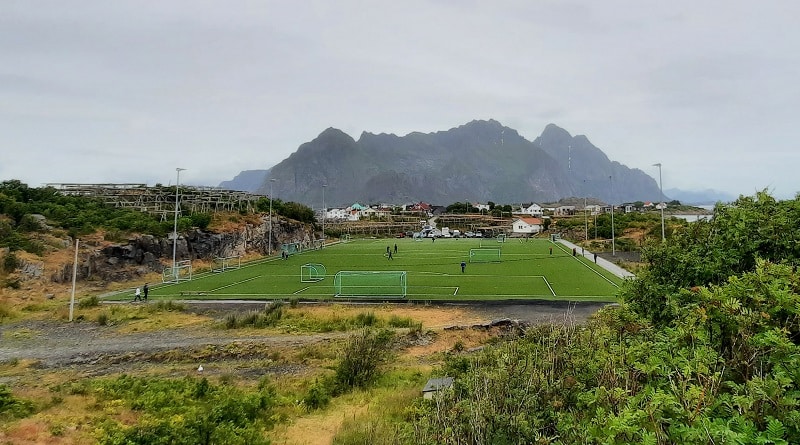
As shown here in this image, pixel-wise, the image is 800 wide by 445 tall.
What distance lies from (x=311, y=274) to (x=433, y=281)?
10.1 m

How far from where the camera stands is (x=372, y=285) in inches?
1225

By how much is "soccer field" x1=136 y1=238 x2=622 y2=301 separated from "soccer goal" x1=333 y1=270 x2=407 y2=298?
0.13 m

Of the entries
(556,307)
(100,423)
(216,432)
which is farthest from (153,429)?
(556,307)

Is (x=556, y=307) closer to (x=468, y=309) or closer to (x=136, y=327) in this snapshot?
(x=468, y=309)

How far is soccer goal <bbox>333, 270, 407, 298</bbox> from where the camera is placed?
28.6 m

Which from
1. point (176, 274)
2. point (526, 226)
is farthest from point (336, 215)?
point (176, 274)

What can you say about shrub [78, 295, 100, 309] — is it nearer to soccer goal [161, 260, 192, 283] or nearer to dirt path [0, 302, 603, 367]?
dirt path [0, 302, 603, 367]

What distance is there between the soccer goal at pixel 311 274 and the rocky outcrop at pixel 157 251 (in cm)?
1253

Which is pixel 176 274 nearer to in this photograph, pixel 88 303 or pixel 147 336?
pixel 88 303

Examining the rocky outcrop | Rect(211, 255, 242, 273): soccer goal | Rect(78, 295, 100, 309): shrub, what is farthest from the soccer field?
the rocky outcrop

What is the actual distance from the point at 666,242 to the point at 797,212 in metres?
1.85

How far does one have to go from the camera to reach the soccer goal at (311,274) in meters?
35.1

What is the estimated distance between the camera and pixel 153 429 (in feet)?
24.9

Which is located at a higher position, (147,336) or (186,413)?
(186,413)
